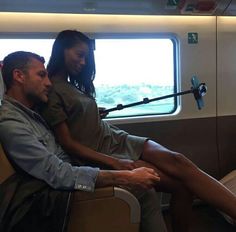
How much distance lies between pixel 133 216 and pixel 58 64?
99cm

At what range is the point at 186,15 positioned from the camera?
2.99m

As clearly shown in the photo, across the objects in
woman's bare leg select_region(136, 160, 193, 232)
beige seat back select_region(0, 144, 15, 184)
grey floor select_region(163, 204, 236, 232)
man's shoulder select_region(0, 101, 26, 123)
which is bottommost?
grey floor select_region(163, 204, 236, 232)

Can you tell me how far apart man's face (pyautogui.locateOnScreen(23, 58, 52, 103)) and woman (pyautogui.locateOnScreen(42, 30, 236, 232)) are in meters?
0.17

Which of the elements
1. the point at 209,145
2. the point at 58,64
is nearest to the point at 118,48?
the point at 58,64

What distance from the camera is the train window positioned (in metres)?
2.94

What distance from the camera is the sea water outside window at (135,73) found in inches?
A: 115

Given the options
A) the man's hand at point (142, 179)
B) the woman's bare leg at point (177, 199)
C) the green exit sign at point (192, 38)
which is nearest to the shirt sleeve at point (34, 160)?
the man's hand at point (142, 179)

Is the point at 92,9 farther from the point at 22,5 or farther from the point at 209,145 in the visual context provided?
the point at 209,145

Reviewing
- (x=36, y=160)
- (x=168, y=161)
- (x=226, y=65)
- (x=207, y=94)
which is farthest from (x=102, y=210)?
(x=226, y=65)

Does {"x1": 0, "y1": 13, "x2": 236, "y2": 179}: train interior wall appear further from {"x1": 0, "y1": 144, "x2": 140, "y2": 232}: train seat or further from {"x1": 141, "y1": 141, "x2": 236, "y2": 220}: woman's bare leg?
{"x1": 0, "y1": 144, "x2": 140, "y2": 232}: train seat

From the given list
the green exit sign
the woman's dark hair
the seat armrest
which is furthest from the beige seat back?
the green exit sign

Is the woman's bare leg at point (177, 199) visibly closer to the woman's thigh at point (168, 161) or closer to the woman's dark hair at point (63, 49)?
the woman's thigh at point (168, 161)

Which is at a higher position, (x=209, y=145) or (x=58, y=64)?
(x=58, y=64)

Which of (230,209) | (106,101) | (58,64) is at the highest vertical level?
(58,64)
